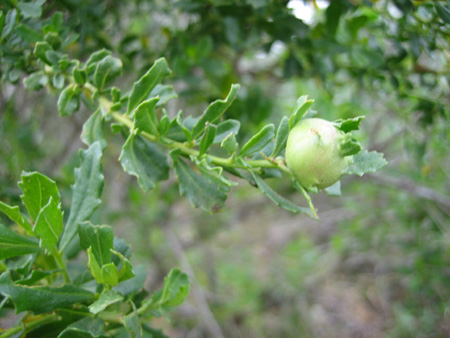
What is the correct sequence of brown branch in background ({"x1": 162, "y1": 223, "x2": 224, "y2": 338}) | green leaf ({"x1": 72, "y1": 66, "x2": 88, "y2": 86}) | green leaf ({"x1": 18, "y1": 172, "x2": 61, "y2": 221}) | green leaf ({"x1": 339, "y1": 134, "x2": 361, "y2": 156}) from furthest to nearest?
brown branch in background ({"x1": 162, "y1": 223, "x2": 224, "y2": 338}) < green leaf ({"x1": 72, "y1": 66, "x2": 88, "y2": 86}) < green leaf ({"x1": 18, "y1": 172, "x2": 61, "y2": 221}) < green leaf ({"x1": 339, "y1": 134, "x2": 361, "y2": 156})

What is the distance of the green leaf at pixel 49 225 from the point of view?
706 mm

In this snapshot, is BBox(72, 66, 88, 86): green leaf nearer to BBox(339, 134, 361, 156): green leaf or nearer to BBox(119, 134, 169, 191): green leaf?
BBox(119, 134, 169, 191): green leaf

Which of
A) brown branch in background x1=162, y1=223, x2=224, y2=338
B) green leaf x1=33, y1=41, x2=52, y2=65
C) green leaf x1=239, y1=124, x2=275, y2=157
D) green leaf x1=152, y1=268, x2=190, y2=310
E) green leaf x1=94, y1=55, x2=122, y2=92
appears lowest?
brown branch in background x1=162, y1=223, x2=224, y2=338

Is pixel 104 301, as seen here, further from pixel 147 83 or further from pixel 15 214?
pixel 147 83

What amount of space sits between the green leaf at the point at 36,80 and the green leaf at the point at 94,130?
14cm

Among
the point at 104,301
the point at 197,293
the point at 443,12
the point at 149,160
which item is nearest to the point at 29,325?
the point at 104,301

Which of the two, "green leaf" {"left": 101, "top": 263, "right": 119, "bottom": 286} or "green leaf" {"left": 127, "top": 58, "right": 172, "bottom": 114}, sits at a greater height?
"green leaf" {"left": 127, "top": 58, "right": 172, "bottom": 114}

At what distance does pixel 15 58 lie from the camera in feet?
3.02

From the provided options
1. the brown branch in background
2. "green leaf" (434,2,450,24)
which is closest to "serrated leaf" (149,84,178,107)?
"green leaf" (434,2,450,24)

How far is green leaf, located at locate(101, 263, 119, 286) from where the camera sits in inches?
27.4

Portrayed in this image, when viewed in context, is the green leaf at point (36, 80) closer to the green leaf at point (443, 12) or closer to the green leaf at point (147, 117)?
the green leaf at point (147, 117)

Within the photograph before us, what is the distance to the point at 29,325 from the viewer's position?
0.78m

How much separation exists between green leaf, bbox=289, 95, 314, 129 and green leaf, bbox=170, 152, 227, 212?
0.25 meters

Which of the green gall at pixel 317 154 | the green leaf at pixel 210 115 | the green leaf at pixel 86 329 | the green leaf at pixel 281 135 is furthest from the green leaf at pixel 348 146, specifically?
the green leaf at pixel 86 329
